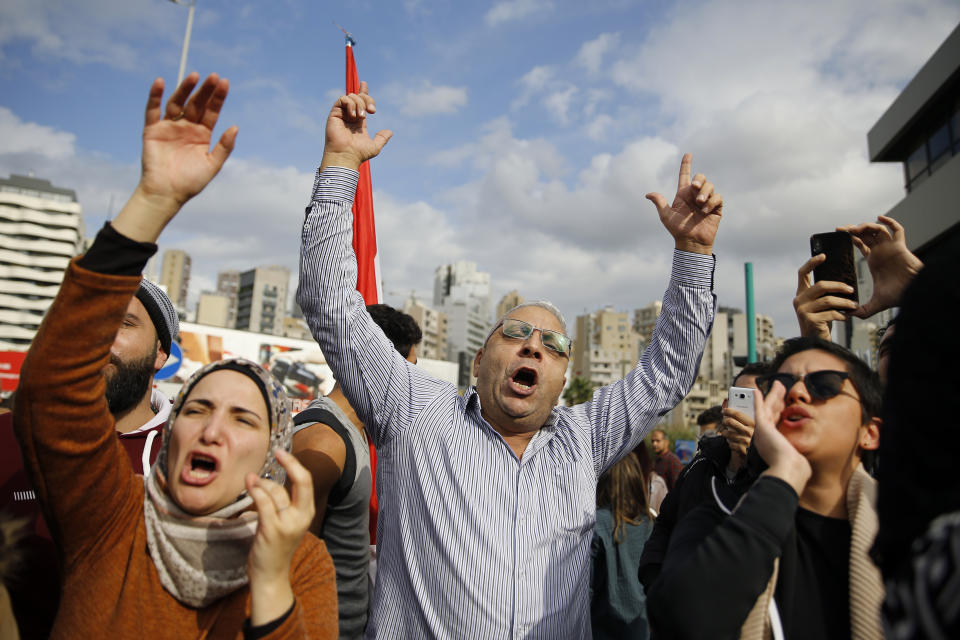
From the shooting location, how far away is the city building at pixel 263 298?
148 meters

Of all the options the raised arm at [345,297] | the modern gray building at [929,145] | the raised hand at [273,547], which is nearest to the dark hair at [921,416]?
the raised hand at [273,547]

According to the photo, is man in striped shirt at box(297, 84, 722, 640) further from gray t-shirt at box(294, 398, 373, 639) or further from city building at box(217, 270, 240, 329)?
city building at box(217, 270, 240, 329)

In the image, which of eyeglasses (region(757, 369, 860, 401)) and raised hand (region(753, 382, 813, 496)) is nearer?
raised hand (region(753, 382, 813, 496))

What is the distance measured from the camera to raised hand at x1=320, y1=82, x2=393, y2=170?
102 inches

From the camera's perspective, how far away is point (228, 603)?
184cm

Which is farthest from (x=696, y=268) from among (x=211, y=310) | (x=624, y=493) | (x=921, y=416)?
(x=211, y=310)

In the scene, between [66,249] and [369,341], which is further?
[66,249]

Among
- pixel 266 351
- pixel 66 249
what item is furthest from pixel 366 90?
pixel 66 249

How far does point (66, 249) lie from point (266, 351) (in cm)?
8125

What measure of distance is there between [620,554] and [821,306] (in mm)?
2216

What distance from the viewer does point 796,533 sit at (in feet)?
6.24

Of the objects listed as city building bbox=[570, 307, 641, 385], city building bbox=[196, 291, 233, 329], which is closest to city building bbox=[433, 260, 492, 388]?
city building bbox=[570, 307, 641, 385]

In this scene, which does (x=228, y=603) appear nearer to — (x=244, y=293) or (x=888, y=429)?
(x=888, y=429)

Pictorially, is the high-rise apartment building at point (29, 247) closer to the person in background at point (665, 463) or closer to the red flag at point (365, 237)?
the person in background at point (665, 463)
